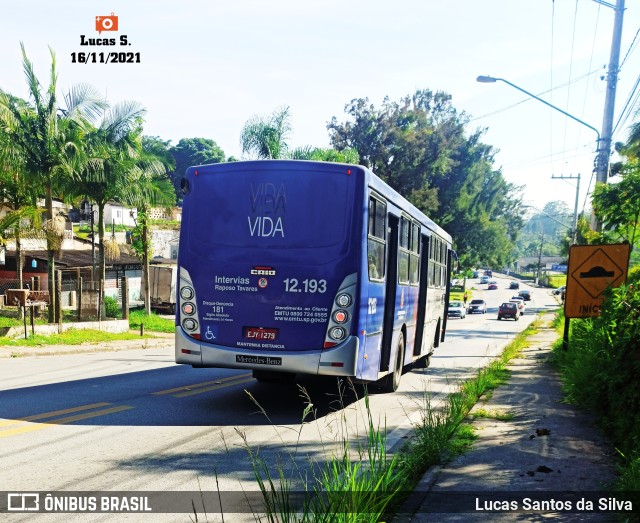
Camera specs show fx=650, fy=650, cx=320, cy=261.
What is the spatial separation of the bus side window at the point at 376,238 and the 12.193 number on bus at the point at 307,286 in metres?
0.81

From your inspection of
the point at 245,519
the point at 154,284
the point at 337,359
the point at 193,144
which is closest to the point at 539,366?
the point at 337,359

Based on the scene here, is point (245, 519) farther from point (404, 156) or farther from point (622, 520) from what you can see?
point (404, 156)

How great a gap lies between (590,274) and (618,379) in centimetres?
572

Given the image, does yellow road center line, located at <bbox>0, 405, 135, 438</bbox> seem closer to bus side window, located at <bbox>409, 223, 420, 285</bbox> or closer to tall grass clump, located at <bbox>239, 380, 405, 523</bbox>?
tall grass clump, located at <bbox>239, 380, 405, 523</bbox>

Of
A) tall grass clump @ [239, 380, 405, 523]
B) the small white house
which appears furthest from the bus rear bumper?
the small white house

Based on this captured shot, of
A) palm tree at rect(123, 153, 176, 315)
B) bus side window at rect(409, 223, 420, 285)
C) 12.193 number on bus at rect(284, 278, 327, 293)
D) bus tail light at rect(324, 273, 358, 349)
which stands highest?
palm tree at rect(123, 153, 176, 315)

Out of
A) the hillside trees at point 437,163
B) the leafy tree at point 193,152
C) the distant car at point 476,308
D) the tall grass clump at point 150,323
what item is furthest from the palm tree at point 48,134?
the leafy tree at point 193,152

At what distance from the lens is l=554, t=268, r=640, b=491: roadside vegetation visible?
6422 millimetres

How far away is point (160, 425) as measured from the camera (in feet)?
25.8

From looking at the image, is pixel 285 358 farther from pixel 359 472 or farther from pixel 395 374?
pixel 395 374

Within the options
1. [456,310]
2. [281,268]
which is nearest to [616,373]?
[281,268]

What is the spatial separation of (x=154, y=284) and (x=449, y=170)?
31028 mm

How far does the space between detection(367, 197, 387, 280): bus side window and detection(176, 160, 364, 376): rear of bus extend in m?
0.47

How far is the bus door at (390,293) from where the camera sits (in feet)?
34.2
